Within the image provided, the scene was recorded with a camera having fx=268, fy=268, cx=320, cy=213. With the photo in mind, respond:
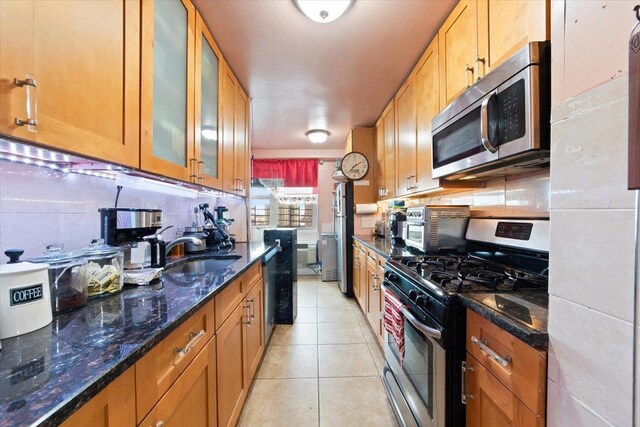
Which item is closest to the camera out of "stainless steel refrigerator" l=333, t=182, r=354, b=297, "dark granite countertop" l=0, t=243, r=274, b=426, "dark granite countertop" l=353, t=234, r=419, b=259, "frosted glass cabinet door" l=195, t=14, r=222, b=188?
"dark granite countertop" l=0, t=243, r=274, b=426

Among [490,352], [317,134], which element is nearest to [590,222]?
[490,352]

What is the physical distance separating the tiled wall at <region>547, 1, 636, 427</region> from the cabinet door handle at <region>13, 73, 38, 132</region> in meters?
1.28

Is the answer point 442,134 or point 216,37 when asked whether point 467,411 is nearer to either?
point 442,134

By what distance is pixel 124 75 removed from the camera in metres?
0.99

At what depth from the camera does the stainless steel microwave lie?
990 millimetres

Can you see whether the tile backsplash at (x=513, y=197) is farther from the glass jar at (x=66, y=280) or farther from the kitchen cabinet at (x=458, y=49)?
the glass jar at (x=66, y=280)

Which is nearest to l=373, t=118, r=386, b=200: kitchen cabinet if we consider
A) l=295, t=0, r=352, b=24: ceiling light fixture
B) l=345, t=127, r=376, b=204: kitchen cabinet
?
l=345, t=127, r=376, b=204: kitchen cabinet

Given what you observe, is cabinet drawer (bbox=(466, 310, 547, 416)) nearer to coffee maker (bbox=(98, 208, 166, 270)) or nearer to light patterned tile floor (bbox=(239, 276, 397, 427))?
light patterned tile floor (bbox=(239, 276, 397, 427))

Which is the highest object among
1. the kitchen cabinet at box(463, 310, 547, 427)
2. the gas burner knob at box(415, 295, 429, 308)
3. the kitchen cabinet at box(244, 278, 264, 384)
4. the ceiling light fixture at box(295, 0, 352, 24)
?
the ceiling light fixture at box(295, 0, 352, 24)

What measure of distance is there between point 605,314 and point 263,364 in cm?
219

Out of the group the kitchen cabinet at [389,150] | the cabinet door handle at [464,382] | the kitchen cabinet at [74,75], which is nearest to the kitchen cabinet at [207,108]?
the kitchen cabinet at [74,75]

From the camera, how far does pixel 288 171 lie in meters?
5.17

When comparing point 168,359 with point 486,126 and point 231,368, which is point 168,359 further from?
point 486,126

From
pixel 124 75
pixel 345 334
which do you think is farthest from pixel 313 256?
pixel 124 75
